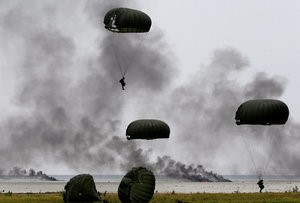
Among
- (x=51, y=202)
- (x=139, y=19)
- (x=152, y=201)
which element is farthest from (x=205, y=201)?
(x=139, y=19)

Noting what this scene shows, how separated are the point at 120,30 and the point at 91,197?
1992cm

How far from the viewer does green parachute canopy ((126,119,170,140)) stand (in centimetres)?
6700

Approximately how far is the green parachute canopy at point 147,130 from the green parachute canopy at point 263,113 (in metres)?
10.3

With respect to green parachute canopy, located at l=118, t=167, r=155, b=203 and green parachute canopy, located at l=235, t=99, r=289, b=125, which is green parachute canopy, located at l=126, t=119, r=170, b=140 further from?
green parachute canopy, located at l=118, t=167, r=155, b=203

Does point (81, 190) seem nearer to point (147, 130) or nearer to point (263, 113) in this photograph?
point (147, 130)

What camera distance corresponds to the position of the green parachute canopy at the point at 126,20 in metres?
65.4

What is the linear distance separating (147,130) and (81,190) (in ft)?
45.7

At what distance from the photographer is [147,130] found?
220 ft

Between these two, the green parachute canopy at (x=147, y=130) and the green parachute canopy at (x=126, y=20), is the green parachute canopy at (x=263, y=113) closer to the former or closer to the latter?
the green parachute canopy at (x=147, y=130)

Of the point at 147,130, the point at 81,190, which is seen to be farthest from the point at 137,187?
the point at 147,130

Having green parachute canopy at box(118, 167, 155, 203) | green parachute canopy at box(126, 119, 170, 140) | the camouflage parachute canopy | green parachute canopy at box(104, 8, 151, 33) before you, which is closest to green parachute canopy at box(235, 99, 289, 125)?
green parachute canopy at box(126, 119, 170, 140)

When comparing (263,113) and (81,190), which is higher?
(263,113)

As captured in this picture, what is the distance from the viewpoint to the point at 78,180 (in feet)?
181

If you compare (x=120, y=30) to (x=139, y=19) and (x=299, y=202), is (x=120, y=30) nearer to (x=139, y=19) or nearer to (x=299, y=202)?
(x=139, y=19)
